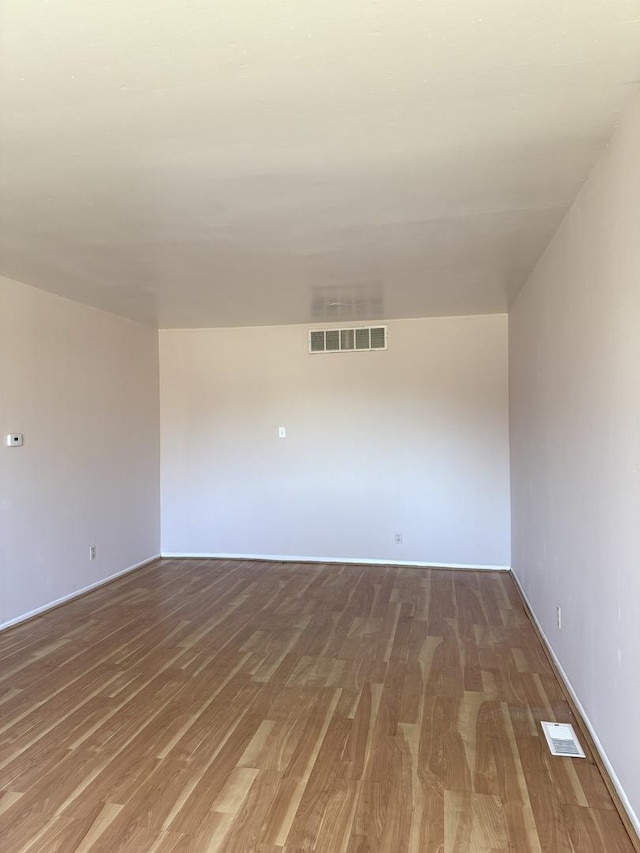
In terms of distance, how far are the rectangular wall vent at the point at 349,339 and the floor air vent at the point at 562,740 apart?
353 centimetres

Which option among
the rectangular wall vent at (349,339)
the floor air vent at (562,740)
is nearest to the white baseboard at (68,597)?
the rectangular wall vent at (349,339)

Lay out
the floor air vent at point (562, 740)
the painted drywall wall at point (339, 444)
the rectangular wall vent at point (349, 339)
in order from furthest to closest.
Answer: the rectangular wall vent at point (349, 339) → the painted drywall wall at point (339, 444) → the floor air vent at point (562, 740)

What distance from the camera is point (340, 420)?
5.33 metres

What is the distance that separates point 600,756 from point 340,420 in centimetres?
359

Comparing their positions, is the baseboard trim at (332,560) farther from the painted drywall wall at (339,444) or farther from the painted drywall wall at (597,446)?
the painted drywall wall at (597,446)

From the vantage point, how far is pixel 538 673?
9.57 feet

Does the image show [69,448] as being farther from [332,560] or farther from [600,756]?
[600,756]

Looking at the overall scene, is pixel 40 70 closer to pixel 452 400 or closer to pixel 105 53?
pixel 105 53

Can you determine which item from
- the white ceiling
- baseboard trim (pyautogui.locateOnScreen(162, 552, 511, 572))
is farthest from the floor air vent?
baseboard trim (pyautogui.locateOnScreen(162, 552, 511, 572))

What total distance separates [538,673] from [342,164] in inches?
105

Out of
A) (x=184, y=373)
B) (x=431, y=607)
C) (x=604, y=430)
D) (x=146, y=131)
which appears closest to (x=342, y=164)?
(x=146, y=131)

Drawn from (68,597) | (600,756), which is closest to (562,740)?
(600,756)

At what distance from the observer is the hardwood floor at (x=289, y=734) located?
1.80m

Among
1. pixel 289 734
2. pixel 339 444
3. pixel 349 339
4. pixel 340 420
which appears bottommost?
pixel 289 734
